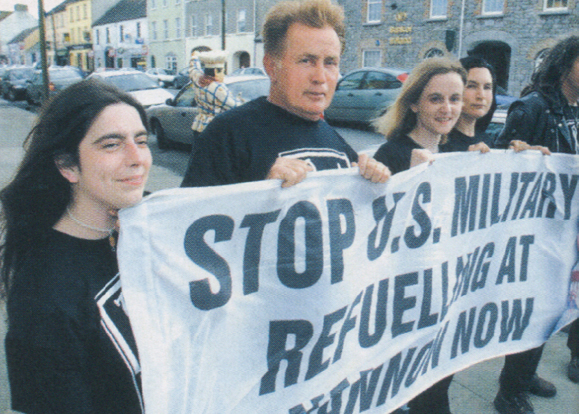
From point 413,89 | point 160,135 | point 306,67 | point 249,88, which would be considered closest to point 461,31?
point 249,88

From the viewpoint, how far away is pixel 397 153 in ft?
8.00

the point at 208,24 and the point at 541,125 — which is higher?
the point at 208,24

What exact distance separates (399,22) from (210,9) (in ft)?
62.6

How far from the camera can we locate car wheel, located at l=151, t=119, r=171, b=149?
11133mm

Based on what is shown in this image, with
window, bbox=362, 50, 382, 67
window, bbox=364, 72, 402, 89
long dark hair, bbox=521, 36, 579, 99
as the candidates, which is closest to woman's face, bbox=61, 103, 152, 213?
long dark hair, bbox=521, 36, 579, 99

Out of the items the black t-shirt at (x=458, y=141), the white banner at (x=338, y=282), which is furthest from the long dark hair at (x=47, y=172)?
the black t-shirt at (x=458, y=141)

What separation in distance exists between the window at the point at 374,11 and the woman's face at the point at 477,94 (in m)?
23.8

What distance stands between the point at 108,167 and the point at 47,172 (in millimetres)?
211

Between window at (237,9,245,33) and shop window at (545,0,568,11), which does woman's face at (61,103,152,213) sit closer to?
shop window at (545,0,568,11)

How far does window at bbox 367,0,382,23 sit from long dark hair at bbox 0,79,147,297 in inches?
1007

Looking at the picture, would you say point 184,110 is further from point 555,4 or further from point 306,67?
point 555,4

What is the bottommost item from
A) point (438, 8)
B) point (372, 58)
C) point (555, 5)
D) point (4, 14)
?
point (372, 58)

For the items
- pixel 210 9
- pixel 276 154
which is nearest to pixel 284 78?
pixel 276 154

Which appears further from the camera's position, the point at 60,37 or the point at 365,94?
the point at 60,37
